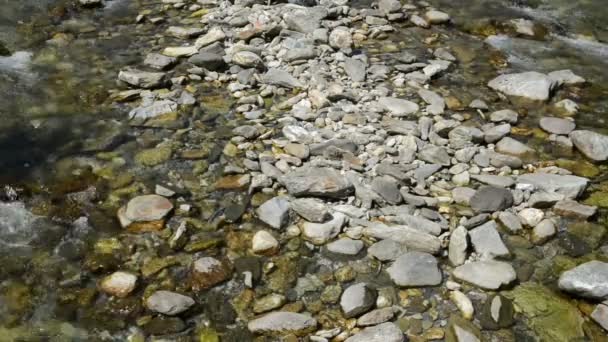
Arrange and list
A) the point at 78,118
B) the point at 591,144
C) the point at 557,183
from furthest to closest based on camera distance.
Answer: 1. the point at 78,118
2. the point at 591,144
3. the point at 557,183

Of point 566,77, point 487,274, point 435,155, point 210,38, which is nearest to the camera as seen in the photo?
point 487,274

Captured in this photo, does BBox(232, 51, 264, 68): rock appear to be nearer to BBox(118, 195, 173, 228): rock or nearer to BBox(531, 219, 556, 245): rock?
BBox(118, 195, 173, 228): rock

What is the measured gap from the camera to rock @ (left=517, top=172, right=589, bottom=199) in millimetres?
4637

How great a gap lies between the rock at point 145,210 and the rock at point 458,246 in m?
2.15

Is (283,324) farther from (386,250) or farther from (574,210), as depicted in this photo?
(574,210)

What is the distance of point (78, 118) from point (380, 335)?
12.2 feet

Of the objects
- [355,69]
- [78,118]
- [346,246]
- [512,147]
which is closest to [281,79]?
[355,69]

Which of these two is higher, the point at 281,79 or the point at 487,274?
the point at 281,79

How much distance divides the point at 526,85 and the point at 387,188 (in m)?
2.59

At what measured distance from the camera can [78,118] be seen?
5.54m

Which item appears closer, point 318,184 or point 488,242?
point 488,242

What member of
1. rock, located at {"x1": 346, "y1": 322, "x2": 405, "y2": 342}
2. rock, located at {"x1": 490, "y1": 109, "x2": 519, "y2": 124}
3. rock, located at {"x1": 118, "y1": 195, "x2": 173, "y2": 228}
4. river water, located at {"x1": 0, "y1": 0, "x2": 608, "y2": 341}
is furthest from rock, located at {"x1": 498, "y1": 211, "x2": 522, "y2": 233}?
rock, located at {"x1": 118, "y1": 195, "x2": 173, "y2": 228}

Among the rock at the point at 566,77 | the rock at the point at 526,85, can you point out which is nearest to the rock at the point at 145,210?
the rock at the point at 526,85

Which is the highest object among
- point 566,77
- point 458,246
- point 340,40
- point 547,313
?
point 340,40
